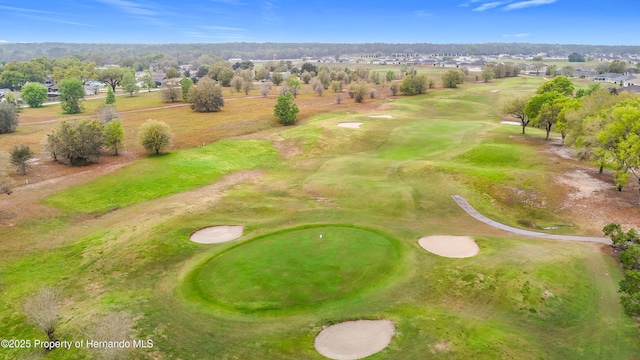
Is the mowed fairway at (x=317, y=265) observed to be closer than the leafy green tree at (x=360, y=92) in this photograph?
Yes

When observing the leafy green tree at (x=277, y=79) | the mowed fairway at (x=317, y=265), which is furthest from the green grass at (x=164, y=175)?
the leafy green tree at (x=277, y=79)

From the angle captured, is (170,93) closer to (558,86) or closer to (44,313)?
(558,86)

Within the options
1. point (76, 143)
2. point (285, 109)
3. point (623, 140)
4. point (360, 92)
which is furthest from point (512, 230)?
point (360, 92)

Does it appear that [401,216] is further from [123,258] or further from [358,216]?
[123,258]

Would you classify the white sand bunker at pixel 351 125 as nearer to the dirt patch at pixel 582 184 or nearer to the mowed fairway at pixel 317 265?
the mowed fairway at pixel 317 265

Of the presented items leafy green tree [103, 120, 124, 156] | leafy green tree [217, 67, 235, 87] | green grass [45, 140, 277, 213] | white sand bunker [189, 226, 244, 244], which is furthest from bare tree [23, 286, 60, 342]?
leafy green tree [217, 67, 235, 87]

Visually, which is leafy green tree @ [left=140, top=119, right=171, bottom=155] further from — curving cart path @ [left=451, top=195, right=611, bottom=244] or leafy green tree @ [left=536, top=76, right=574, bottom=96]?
leafy green tree @ [left=536, top=76, right=574, bottom=96]
